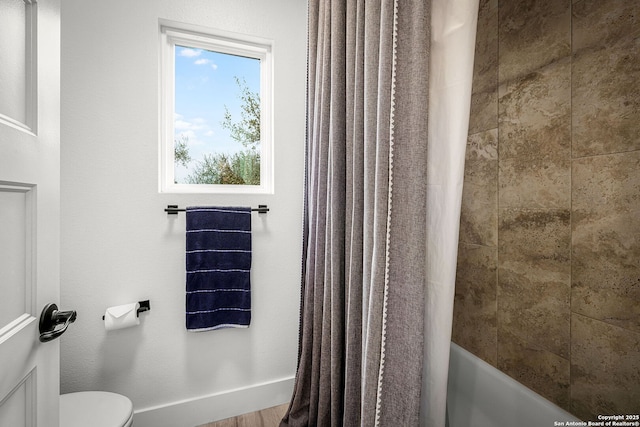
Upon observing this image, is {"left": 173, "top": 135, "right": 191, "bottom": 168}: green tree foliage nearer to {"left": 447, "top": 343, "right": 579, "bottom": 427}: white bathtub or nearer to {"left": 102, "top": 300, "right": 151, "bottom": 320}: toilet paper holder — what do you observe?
{"left": 102, "top": 300, "right": 151, "bottom": 320}: toilet paper holder

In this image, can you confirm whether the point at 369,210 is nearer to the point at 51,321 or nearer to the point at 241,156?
the point at 51,321

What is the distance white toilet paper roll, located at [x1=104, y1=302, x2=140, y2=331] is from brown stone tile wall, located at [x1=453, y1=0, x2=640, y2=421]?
1.66 metres

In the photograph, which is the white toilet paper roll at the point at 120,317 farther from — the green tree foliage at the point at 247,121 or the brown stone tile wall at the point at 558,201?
the brown stone tile wall at the point at 558,201

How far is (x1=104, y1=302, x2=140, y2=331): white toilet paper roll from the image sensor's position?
A: 141 cm

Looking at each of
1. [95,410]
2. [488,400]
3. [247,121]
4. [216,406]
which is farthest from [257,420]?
[247,121]

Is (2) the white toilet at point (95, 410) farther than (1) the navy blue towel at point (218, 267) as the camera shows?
No

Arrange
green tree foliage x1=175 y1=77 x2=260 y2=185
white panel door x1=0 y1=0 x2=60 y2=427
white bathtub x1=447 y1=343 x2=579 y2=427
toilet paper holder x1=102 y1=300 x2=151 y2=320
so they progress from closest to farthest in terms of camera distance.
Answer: white panel door x1=0 y1=0 x2=60 y2=427
white bathtub x1=447 y1=343 x2=579 y2=427
toilet paper holder x1=102 y1=300 x2=151 y2=320
green tree foliage x1=175 y1=77 x2=260 y2=185

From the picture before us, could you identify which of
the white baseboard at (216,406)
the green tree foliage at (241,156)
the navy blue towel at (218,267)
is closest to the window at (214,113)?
the green tree foliage at (241,156)

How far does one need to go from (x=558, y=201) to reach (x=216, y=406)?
1.98 metres

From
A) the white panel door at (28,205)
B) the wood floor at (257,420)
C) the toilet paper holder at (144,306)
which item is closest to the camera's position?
the white panel door at (28,205)

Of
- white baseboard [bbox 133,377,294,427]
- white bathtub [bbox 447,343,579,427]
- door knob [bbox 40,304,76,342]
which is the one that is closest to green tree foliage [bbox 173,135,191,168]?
door knob [bbox 40,304,76,342]

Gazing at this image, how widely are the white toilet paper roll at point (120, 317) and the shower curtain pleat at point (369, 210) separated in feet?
3.02

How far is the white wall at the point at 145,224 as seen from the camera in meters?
1.44

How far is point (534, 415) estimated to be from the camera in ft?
3.47
